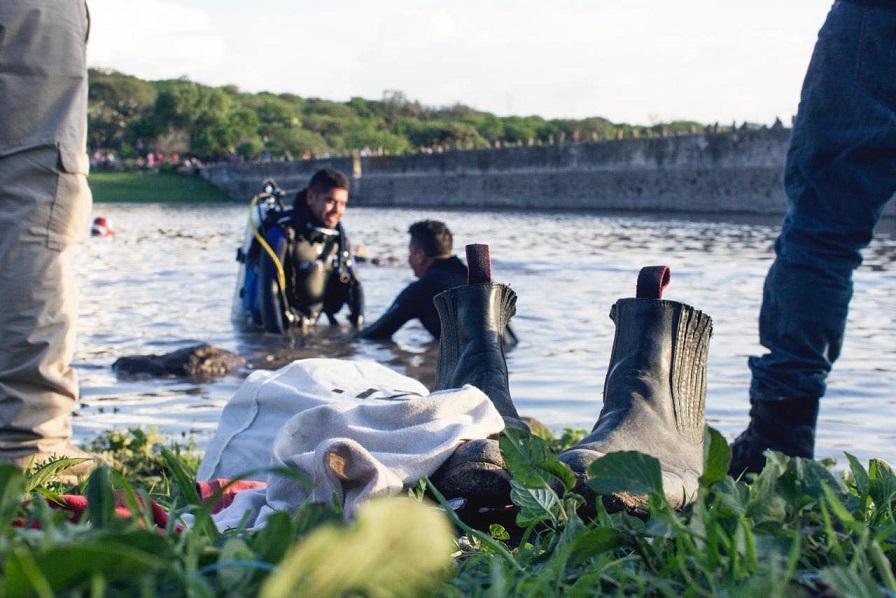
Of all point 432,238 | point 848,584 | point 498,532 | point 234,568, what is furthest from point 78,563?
point 432,238

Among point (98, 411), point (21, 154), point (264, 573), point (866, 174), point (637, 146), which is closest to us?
point (264, 573)

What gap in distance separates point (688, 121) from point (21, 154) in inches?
3322

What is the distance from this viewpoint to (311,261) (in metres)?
7.87

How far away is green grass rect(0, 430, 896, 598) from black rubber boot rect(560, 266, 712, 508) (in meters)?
0.33

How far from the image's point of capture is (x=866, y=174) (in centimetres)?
238

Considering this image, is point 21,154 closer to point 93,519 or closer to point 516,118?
point 93,519

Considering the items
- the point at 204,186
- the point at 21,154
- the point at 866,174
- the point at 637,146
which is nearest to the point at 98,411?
the point at 21,154

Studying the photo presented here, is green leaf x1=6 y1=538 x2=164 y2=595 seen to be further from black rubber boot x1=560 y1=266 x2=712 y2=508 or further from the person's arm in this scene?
the person's arm

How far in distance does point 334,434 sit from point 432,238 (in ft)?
16.8

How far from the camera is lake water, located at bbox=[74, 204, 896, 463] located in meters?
4.82

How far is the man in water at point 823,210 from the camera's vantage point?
238 centimetres

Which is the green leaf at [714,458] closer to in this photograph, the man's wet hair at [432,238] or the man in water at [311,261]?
the man's wet hair at [432,238]

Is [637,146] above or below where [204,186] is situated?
above

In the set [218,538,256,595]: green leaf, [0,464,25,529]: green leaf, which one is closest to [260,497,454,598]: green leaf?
[218,538,256,595]: green leaf
